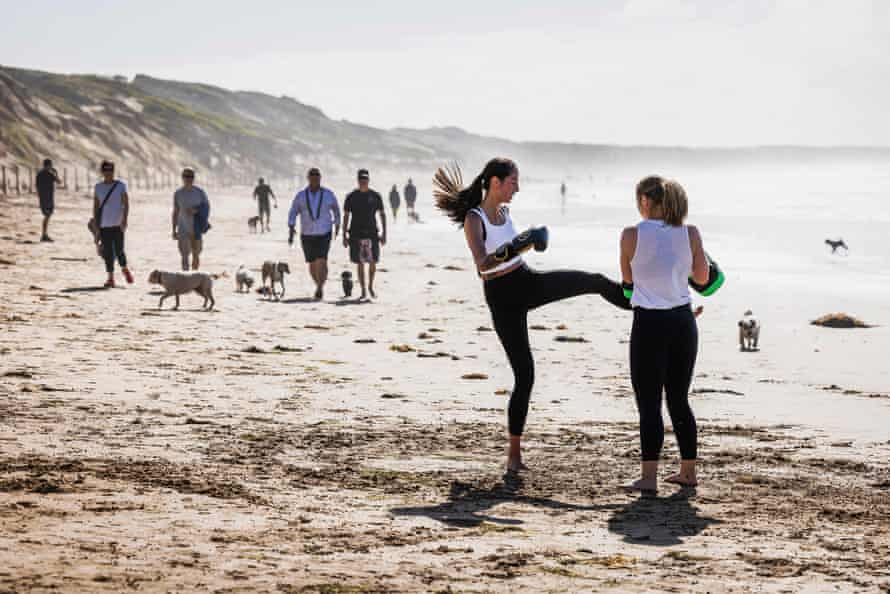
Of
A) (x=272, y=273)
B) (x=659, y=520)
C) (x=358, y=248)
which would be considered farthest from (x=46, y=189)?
(x=659, y=520)

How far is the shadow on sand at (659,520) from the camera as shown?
201 inches

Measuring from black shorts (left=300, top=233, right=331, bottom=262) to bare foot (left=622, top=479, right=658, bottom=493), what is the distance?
1030 centimetres

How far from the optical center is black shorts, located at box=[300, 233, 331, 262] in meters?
15.9

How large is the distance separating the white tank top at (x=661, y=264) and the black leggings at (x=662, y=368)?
0.06 meters

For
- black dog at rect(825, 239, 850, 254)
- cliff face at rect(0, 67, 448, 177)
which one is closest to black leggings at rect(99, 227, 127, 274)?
black dog at rect(825, 239, 850, 254)

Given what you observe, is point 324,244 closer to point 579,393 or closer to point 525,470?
point 579,393

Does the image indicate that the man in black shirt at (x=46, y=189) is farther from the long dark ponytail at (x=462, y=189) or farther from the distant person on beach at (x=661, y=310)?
the distant person on beach at (x=661, y=310)

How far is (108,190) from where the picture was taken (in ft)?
51.6

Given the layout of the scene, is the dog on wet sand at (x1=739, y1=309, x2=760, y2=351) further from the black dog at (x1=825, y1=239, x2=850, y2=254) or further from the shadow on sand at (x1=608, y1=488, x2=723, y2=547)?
the black dog at (x1=825, y1=239, x2=850, y2=254)

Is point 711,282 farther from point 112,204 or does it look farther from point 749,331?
point 112,204

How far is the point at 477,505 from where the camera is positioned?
5594 mm

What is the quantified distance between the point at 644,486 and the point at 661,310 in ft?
3.08

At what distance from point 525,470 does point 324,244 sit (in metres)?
10.0

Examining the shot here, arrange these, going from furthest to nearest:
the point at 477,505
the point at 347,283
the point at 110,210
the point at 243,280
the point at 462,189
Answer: the point at 243,280, the point at 347,283, the point at 110,210, the point at 462,189, the point at 477,505
